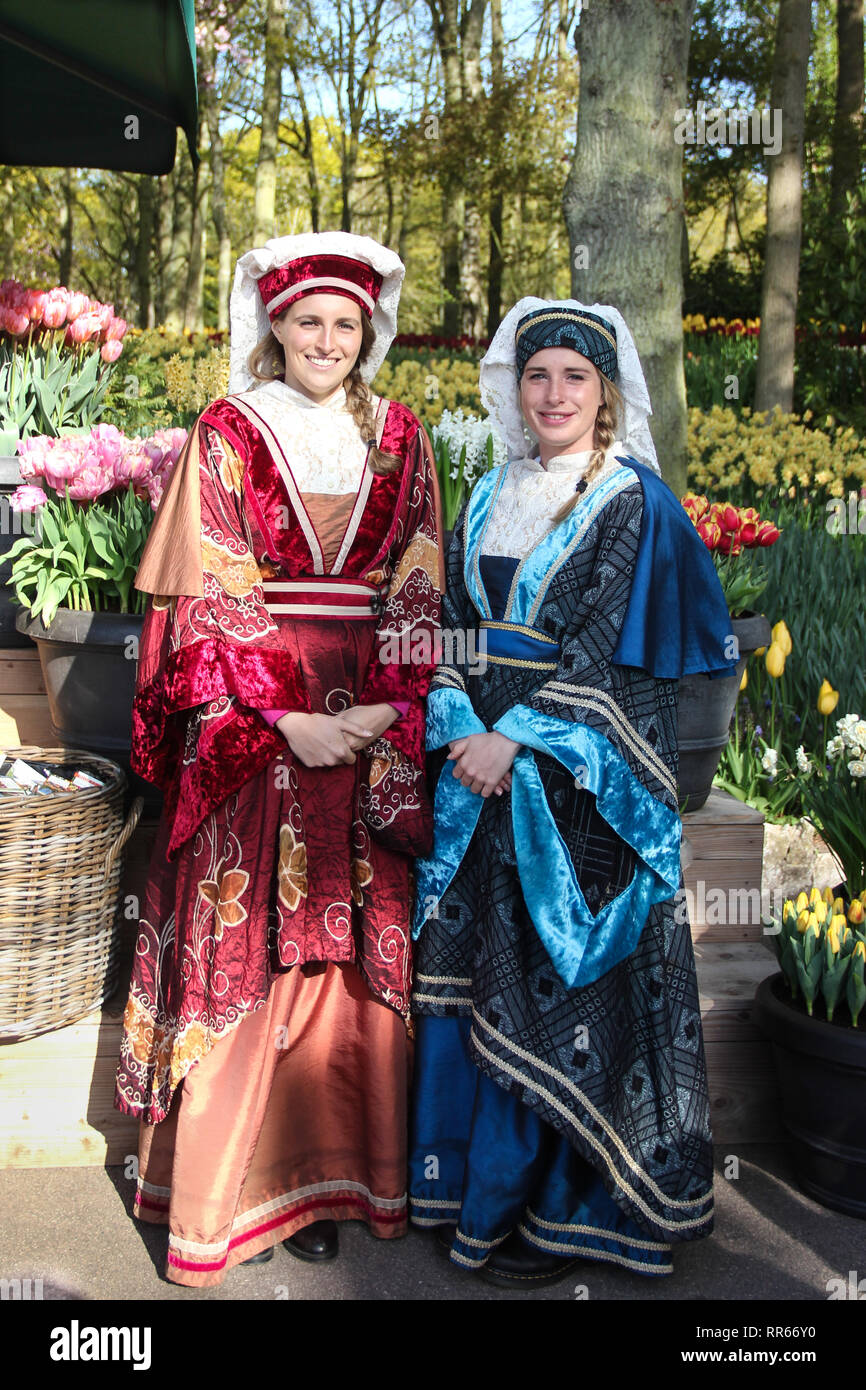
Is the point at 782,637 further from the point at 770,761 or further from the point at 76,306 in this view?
the point at 76,306

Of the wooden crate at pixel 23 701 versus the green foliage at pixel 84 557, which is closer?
the green foliage at pixel 84 557

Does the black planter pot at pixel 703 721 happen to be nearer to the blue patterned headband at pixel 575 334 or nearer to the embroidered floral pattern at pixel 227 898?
the blue patterned headband at pixel 575 334

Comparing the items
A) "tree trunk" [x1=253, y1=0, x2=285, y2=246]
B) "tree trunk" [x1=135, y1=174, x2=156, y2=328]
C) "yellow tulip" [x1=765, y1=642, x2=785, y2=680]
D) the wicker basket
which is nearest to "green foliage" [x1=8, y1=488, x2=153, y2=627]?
the wicker basket

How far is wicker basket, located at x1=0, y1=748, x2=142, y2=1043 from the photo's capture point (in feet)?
8.50

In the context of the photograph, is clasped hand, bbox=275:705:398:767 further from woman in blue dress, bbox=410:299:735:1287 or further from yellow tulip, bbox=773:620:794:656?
yellow tulip, bbox=773:620:794:656

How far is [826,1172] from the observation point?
2662 millimetres

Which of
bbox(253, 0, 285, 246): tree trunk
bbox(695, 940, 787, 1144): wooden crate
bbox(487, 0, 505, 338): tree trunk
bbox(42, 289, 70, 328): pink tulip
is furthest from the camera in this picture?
bbox(487, 0, 505, 338): tree trunk

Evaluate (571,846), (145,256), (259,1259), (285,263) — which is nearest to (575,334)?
(285,263)

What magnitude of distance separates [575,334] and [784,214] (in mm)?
6454

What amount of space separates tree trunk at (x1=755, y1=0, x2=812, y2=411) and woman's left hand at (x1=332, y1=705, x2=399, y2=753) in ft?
20.7

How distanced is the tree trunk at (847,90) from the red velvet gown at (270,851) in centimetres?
1037

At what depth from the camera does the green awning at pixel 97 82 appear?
3590 millimetres

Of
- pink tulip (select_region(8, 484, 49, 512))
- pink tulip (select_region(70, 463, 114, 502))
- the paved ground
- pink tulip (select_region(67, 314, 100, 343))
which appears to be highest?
pink tulip (select_region(67, 314, 100, 343))

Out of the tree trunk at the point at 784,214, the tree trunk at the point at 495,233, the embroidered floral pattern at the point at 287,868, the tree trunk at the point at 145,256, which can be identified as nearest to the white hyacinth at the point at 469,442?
the embroidered floral pattern at the point at 287,868
